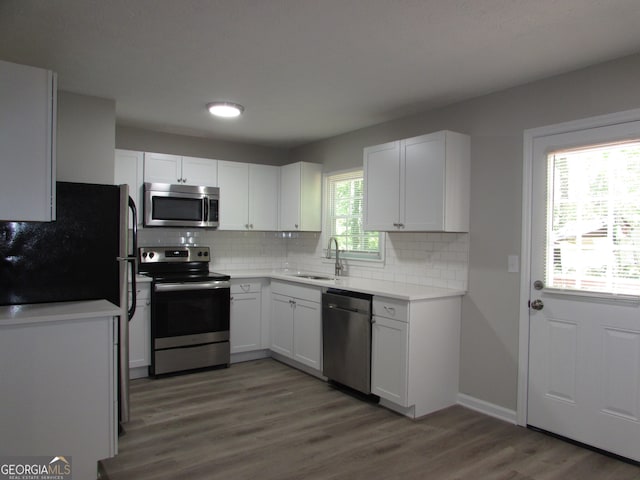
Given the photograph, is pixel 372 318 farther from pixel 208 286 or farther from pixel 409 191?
pixel 208 286

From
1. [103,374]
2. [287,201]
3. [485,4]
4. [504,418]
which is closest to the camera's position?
[485,4]

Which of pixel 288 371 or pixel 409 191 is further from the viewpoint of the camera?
pixel 288 371

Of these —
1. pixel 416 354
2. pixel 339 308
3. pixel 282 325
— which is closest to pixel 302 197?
pixel 282 325

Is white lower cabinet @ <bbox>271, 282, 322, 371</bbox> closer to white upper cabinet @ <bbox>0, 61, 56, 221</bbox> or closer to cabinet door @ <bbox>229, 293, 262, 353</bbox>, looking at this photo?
cabinet door @ <bbox>229, 293, 262, 353</bbox>

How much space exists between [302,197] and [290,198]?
0.64ft

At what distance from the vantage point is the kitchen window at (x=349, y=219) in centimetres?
463

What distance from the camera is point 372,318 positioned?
3.56m

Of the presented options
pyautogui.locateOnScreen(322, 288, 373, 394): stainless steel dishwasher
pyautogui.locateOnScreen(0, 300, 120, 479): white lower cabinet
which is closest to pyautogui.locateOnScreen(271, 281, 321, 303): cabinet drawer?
pyautogui.locateOnScreen(322, 288, 373, 394): stainless steel dishwasher

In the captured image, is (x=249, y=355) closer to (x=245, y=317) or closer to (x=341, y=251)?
(x=245, y=317)

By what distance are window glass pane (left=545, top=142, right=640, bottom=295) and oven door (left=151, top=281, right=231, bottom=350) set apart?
9.73ft

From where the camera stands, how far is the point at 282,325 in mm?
4691

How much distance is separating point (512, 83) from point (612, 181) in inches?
38.3

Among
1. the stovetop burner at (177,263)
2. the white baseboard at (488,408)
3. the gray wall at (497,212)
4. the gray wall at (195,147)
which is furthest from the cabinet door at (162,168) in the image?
the white baseboard at (488,408)

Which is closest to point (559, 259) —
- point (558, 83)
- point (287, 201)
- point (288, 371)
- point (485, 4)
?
point (558, 83)
